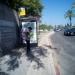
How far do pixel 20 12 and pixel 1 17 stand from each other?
5.18 meters

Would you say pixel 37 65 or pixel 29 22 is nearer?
pixel 37 65

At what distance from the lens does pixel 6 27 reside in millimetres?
13383

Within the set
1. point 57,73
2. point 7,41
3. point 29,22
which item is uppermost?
point 29,22

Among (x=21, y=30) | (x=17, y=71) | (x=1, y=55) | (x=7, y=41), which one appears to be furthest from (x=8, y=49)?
(x=17, y=71)

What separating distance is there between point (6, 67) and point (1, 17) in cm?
429

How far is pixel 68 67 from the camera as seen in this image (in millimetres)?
9023

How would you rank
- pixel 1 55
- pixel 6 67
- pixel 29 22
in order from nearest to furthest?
1. pixel 6 67
2. pixel 1 55
3. pixel 29 22

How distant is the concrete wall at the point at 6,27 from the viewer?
12363 millimetres

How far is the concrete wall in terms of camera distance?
40.6 ft

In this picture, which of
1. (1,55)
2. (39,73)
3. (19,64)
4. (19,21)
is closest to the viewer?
(39,73)

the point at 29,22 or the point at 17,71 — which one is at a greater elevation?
the point at 29,22

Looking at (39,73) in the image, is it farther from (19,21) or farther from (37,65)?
(19,21)

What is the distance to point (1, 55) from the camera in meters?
11.8

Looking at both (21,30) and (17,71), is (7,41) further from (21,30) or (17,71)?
(17,71)
